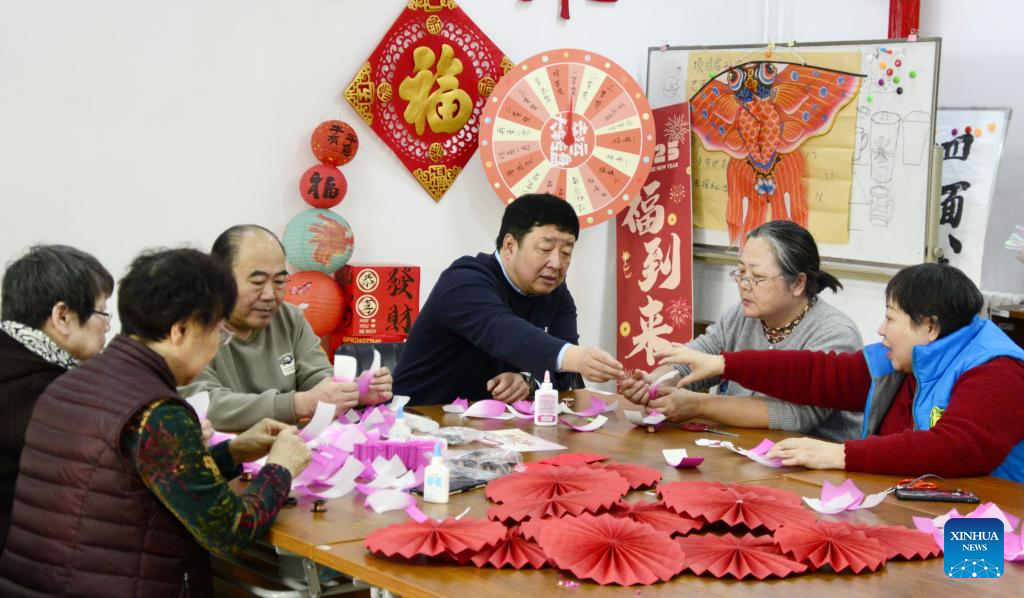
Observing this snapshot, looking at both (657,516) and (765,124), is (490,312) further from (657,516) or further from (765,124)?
(765,124)


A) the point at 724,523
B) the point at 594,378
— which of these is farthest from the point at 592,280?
the point at 724,523

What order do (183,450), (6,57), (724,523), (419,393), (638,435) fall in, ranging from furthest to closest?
(6,57)
(419,393)
(638,435)
(724,523)
(183,450)

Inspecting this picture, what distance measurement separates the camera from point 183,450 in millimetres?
1808

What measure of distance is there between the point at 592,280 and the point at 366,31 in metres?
1.80

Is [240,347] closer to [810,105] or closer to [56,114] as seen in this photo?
[56,114]

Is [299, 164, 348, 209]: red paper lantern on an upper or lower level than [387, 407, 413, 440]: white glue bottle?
upper

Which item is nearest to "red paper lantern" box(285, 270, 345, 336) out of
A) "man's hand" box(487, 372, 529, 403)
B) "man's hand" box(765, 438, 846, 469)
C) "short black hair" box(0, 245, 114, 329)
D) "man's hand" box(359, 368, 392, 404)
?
"man's hand" box(487, 372, 529, 403)

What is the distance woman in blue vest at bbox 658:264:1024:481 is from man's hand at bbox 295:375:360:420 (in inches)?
41.4

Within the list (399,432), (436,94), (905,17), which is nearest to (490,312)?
(399,432)

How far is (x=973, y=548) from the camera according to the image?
69.3 inches

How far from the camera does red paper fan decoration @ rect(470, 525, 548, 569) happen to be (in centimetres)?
179

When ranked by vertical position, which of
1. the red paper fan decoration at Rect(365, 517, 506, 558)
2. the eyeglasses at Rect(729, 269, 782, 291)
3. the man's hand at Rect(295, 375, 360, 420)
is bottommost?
the red paper fan decoration at Rect(365, 517, 506, 558)

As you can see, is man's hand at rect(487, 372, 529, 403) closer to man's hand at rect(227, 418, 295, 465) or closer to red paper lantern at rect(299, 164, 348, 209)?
man's hand at rect(227, 418, 295, 465)

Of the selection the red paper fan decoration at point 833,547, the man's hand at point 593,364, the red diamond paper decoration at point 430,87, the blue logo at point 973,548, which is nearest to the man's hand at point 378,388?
the man's hand at point 593,364
